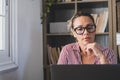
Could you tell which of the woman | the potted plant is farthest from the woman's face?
the potted plant

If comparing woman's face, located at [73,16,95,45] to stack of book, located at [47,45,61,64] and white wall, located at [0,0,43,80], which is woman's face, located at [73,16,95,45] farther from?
stack of book, located at [47,45,61,64]

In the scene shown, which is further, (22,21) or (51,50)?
(51,50)

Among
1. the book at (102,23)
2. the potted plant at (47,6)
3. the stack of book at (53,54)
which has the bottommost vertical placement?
the stack of book at (53,54)

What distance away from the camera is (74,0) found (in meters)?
2.86

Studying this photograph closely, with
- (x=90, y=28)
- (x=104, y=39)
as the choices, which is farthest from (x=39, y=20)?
(x=90, y=28)

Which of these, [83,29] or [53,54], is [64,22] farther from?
[83,29]

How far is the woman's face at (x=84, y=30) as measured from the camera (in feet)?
5.05

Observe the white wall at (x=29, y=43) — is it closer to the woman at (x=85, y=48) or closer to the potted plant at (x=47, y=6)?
the potted plant at (x=47, y=6)

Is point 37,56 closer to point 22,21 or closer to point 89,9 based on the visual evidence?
point 22,21

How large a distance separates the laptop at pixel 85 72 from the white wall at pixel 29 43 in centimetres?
136

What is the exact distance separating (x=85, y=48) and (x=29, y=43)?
110 cm

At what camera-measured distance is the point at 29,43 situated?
2623mm

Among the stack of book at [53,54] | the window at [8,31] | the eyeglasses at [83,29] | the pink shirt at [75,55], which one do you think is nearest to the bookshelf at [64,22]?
the stack of book at [53,54]

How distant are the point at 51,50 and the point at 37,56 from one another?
0.73 feet
